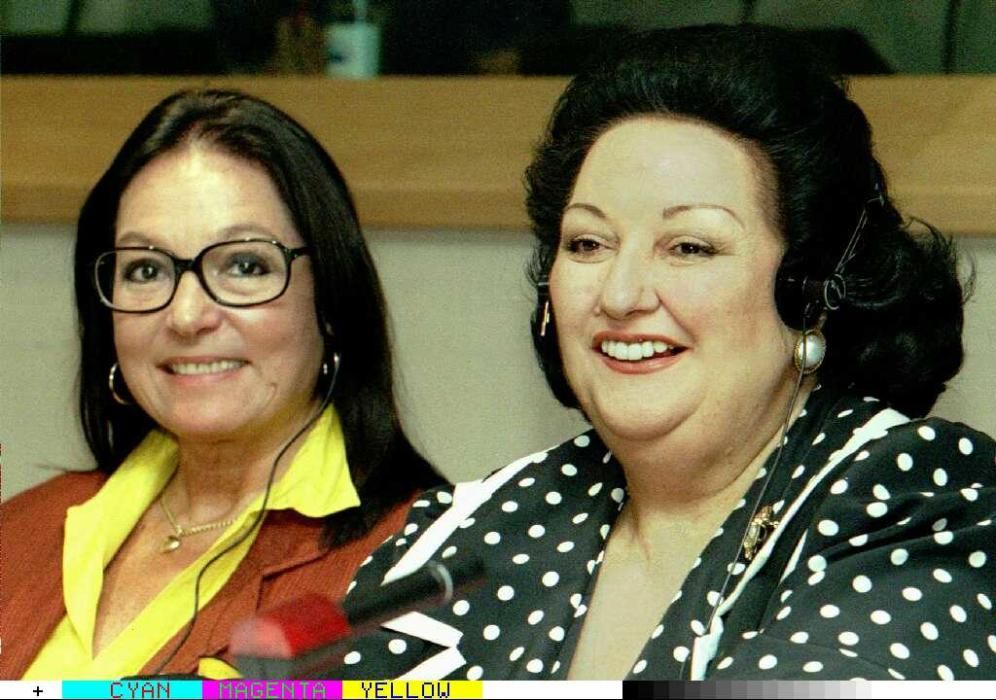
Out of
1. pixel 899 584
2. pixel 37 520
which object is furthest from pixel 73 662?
pixel 899 584

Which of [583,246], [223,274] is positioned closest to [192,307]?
[223,274]

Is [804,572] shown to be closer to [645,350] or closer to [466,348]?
[645,350]

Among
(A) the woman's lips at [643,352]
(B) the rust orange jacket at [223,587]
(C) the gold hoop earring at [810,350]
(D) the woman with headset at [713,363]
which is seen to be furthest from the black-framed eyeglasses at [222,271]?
(C) the gold hoop earring at [810,350]

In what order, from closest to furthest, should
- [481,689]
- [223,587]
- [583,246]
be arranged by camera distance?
1. [481,689]
2. [583,246]
3. [223,587]

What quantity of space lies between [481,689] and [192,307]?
2.36 ft

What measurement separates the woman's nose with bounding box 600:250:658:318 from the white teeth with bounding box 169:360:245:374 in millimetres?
564

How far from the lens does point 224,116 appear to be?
1832mm

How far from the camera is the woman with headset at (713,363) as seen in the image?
53.9 inches

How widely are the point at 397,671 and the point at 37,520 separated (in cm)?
71

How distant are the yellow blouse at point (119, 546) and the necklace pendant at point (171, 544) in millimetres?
57

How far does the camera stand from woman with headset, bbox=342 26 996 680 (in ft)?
4.49

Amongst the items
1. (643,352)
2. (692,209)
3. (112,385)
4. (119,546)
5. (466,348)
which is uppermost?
(692,209)

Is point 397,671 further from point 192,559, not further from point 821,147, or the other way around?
point 821,147

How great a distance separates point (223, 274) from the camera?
70.2 inches
